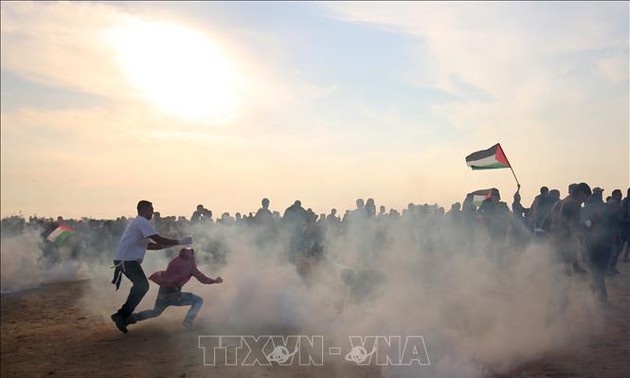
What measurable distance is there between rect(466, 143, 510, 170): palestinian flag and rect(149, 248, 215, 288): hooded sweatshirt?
28.7 feet

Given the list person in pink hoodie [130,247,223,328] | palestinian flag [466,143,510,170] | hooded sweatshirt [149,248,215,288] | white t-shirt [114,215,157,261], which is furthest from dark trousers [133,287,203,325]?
palestinian flag [466,143,510,170]

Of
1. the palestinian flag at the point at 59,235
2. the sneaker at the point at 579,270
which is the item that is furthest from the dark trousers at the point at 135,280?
the palestinian flag at the point at 59,235

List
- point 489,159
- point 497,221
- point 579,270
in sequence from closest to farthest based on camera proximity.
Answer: point 579,270, point 497,221, point 489,159

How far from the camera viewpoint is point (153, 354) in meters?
8.06

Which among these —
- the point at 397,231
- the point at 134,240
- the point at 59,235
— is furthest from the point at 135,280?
the point at 59,235

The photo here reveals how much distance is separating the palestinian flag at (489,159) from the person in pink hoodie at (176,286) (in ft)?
28.6

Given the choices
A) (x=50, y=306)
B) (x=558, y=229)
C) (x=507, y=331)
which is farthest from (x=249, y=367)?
(x=50, y=306)

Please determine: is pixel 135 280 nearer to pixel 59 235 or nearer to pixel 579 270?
pixel 579 270

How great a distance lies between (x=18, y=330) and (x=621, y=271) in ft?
45.9

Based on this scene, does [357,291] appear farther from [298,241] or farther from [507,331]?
[298,241]

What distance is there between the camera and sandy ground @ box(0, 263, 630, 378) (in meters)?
6.98

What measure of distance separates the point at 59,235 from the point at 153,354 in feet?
47.6

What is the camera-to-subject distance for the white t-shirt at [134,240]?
889cm

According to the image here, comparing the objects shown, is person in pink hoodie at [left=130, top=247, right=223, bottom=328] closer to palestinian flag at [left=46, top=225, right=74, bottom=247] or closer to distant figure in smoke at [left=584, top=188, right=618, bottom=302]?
distant figure in smoke at [left=584, top=188, right=618, bottom=302]
